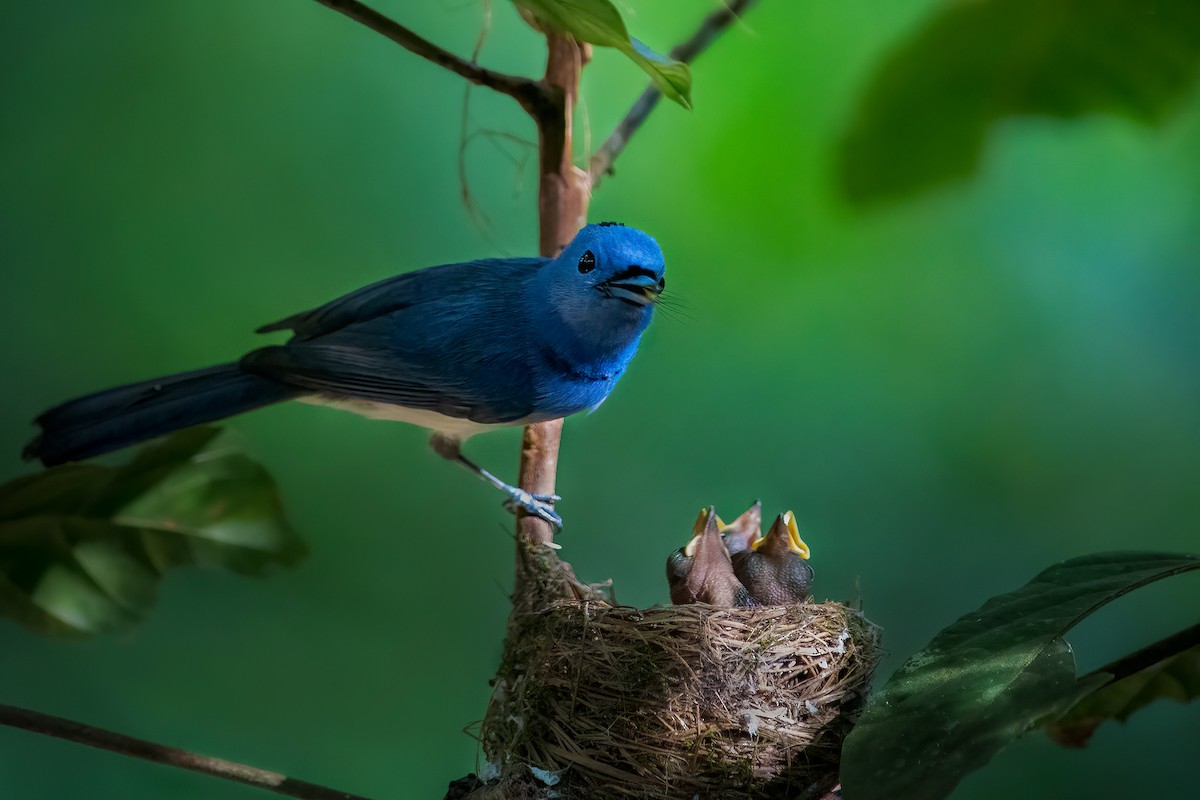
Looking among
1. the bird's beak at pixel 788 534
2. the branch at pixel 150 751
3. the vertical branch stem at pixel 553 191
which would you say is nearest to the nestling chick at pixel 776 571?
the bird's beak at pixel 788 534

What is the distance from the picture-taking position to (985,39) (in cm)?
194

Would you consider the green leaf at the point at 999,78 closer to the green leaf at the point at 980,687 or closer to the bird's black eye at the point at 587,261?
the bird's black eye at the point at 587,261

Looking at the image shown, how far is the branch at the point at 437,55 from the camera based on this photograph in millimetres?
1229

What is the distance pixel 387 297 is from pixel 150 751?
646mm

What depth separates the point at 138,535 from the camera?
1.26 meters

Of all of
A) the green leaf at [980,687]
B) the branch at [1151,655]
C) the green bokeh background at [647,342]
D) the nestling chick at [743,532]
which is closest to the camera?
the green leaf at [980,687]

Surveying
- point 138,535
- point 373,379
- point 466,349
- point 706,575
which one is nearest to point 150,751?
point 138,535

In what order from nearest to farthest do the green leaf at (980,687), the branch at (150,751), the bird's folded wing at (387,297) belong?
the green leaf at (980,687) < the branch at (150,751) < the bird's folded wing at (387,297)

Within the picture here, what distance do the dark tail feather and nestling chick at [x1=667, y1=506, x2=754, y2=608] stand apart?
61 centimetres

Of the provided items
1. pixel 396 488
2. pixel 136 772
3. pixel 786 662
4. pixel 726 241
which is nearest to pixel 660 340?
pixel 726 241

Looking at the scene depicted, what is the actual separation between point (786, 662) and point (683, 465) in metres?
0.85

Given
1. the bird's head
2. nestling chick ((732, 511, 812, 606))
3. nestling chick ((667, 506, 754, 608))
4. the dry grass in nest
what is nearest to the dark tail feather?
the bird's head

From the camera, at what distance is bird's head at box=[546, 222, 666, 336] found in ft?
4.22

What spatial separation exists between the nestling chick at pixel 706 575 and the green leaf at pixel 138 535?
0.54 m
